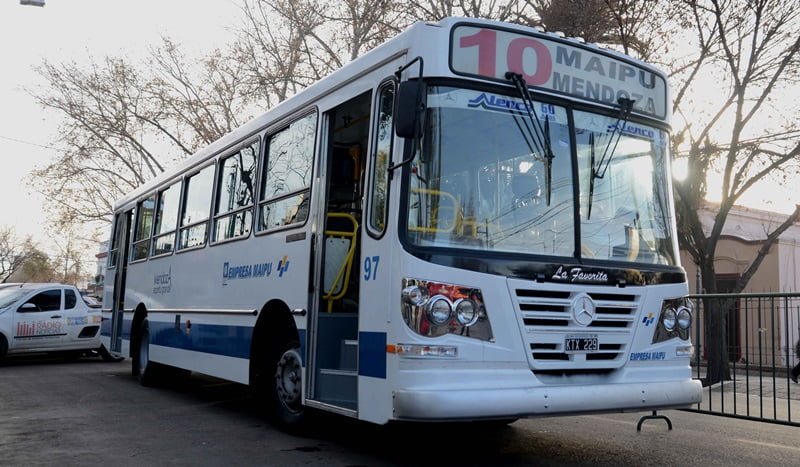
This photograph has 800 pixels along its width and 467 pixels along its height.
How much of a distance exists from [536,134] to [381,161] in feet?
3.87

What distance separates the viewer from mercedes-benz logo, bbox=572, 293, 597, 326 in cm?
552

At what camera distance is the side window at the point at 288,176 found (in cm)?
727

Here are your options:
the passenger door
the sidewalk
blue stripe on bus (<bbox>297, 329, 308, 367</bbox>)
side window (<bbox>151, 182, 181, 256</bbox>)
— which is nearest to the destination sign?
blue stripe on bus (<bbox>297, 329, 308, 367</bbox>)

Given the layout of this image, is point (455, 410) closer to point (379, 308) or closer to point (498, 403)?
point (498, 403)

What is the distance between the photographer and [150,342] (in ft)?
37.9

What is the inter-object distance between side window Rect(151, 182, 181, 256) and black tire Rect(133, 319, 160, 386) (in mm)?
1237

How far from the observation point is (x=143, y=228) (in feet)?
42.7

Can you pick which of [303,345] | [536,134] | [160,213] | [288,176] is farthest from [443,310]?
[160,213]

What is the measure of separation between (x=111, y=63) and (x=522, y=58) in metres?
30.3

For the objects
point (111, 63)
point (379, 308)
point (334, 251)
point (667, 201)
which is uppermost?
point (111, 63)

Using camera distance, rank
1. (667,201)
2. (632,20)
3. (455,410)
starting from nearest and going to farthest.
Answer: (455,410), (667,201), (632,20)

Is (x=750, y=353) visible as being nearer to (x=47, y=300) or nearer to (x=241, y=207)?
(x=241, y=207)

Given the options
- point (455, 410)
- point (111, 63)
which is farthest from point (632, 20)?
point (111, 63)

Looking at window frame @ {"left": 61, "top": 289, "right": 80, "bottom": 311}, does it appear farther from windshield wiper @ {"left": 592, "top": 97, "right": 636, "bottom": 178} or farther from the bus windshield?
windshield wiper @ {"left": 592, "top": 97, "right": 636, "bottom": 178}
